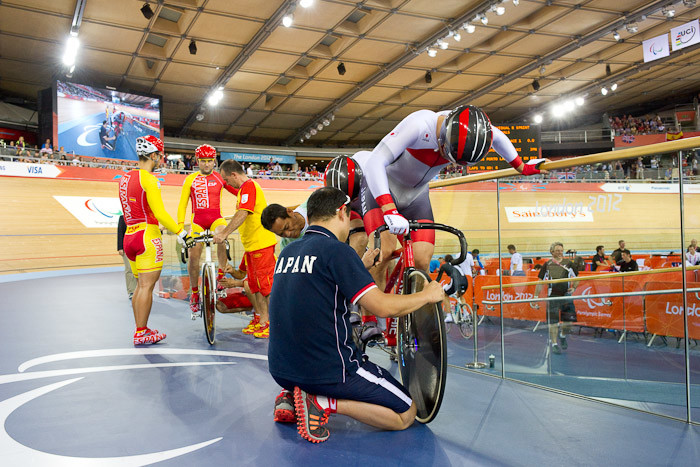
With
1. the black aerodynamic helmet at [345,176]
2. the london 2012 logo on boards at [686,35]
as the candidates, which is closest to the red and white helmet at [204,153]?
the black aerodynamic helmet at [345,176]

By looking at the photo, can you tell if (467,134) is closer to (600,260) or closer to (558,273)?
(558,273)

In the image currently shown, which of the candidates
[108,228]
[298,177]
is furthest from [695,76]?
[108,228]

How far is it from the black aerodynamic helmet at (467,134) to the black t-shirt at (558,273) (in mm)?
1882

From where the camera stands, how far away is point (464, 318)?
12.3 ft

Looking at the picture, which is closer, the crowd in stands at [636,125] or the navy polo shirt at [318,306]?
the navy polo shirt at [318,306]

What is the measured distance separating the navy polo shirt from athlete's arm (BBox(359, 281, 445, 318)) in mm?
36

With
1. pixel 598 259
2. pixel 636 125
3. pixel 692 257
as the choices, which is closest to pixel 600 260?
pixel 598 259

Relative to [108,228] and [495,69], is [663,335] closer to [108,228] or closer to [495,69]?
[108,228]

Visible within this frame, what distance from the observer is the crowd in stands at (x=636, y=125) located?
25797 mm

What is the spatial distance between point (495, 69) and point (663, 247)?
16.9m

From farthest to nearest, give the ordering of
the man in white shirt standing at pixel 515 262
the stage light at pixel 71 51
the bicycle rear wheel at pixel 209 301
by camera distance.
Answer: the stage light at pixel 71 51 < the bicycle rear wheel at pixel 209 301 < the man in white shirt standing at pixel 515 262

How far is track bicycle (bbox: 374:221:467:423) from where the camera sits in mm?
2117

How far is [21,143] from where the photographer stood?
16.5 m

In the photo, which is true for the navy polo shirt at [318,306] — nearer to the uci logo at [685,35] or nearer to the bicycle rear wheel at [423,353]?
the bicycle rear wheel at [423,353]
